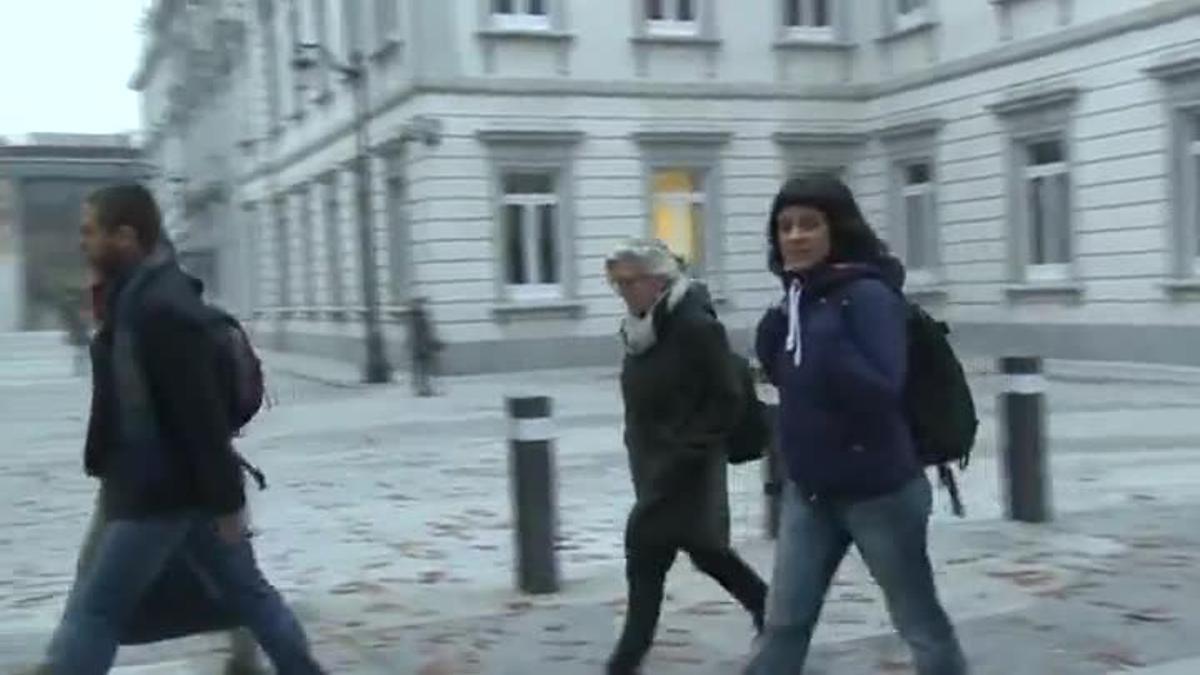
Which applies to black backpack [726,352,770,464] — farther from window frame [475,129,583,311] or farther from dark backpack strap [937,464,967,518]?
window frame [475,129,583,311]

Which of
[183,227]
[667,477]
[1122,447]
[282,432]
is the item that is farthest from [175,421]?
[183,227]

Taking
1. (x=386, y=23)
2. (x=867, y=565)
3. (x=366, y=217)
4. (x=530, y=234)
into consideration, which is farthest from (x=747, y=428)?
(x=386, y=23)

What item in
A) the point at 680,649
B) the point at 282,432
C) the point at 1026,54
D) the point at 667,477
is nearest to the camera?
the point at 667,477

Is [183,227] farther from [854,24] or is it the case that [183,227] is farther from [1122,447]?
[1122,447]

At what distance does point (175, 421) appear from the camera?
4.58m

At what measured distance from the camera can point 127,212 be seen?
4.71m

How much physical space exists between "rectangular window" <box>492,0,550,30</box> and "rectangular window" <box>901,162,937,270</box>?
22.0 feet

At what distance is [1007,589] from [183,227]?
53.1 metres

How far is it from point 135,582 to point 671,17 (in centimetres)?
2432

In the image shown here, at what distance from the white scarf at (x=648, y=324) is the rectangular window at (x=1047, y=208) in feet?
61.9

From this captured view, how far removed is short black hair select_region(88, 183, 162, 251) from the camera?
471 centimetres

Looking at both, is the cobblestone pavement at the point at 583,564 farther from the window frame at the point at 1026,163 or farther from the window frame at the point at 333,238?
the window frame at the point at 333,238

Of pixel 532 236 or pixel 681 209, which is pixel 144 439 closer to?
pixel 532 236

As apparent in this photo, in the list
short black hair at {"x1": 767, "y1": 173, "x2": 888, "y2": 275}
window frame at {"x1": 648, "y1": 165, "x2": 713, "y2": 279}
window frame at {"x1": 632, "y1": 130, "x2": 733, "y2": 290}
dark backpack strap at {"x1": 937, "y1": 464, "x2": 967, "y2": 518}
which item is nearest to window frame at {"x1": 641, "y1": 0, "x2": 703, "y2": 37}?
window frame at {"x1": 632, "y1": 130, "x2": 733, "y2": 290}
